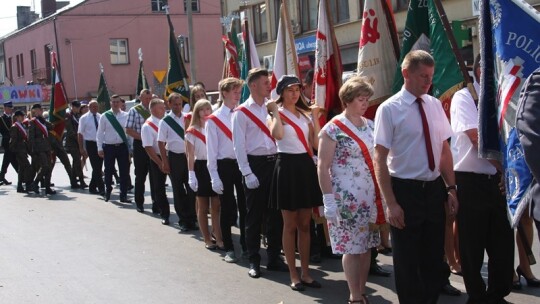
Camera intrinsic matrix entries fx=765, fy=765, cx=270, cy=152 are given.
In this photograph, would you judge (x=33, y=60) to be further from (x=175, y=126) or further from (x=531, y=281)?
(x=531, y=281)

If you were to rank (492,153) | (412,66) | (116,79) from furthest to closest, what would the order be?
(116,79) → (412,66) → (492,153)

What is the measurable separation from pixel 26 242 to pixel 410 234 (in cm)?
656

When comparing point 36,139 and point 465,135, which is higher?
point 465,135

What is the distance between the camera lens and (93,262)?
867cm

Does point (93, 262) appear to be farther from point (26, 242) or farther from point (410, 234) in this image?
point (410, 234)

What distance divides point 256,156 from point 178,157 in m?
3.18

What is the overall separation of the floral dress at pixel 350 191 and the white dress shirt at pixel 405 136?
2.51 feet

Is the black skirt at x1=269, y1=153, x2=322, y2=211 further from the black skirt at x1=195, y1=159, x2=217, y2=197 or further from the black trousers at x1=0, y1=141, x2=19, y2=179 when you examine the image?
the black trousers at x1=0, y1=141, x2=19, y2=179

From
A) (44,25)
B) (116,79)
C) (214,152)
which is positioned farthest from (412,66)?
(44,25)

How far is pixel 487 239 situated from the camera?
5.91 meters

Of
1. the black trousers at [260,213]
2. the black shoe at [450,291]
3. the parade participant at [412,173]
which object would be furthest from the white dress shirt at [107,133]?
the parade participant at [412,173]

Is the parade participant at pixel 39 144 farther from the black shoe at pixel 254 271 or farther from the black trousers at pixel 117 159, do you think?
the black shoe at pixel 254 271

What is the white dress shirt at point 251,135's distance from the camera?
7.59 metres

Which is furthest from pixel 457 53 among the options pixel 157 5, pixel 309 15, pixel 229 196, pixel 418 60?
pixel 157 5
